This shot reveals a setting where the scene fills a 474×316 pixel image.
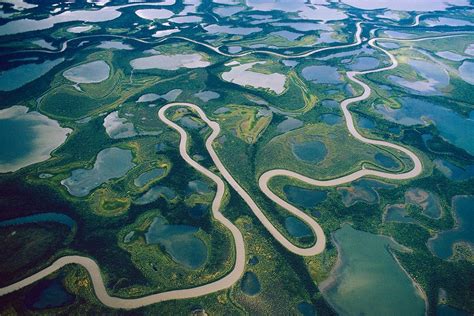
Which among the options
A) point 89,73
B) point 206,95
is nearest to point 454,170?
point 206,95

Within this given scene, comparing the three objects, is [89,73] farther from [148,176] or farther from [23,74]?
[148,176]

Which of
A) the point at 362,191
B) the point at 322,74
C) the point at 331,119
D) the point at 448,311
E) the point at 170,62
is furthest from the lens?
the point at 170,62

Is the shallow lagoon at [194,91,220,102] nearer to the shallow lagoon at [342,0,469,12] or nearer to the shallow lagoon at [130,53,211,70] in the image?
the shallow lagoon at [130,53,211,70]

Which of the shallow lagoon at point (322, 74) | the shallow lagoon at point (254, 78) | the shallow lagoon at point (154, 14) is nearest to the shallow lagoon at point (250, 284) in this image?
the shallow lagoon at point (254, 78)

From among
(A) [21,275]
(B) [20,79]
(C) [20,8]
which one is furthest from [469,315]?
(C) [20,8]

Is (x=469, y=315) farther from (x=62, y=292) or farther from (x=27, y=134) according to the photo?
(x=27, y=134)

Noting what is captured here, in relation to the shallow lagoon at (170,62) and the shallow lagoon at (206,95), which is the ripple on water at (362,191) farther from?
the shallow lagoon at (170,62)
